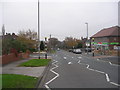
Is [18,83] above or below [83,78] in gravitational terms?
above

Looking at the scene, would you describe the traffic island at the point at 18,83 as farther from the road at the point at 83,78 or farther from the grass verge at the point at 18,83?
the road at the point at 83,78

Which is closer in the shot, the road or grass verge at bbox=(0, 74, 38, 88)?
grass verge at bbox=(0, 74, 38, 88)

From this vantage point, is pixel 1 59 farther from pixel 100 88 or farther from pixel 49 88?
pixel 100 88

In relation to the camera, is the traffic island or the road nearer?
the traffic island

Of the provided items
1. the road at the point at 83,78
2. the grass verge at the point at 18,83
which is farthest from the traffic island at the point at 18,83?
the road at the point at 83,78

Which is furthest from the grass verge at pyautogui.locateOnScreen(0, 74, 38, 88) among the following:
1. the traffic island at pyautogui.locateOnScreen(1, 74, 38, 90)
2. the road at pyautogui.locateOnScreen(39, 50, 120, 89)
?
the road at pyautogui.locateOnScreen(39, 50, 120, 89)

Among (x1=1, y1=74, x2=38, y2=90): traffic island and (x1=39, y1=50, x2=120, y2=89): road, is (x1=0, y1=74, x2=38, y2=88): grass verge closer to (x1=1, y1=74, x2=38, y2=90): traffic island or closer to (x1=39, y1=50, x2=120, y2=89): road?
(x1=1, y1=74, x2=38, y2=90): traffic island

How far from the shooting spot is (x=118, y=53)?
129 feet

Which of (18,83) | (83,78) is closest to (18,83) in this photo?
(18,83)

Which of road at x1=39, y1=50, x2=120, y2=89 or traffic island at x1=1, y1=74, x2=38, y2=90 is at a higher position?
traffic island at x1=1, y1=74, x2=38, y2=90

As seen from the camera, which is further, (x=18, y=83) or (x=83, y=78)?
(x=83, y=78)

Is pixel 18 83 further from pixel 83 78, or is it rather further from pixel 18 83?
pixel 83 78

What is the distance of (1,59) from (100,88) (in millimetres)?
13871

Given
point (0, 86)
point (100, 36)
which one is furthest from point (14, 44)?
point (100, 36)
